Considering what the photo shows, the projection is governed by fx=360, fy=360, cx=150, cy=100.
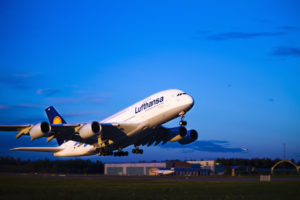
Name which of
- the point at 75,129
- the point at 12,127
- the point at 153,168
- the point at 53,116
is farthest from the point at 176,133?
the point at 153,168

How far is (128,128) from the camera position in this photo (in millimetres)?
42156

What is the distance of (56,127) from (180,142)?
18137mm

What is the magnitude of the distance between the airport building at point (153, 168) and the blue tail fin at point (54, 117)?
97.3 feet

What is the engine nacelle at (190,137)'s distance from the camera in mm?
51000

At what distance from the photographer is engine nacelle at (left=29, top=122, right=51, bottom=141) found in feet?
A: 129

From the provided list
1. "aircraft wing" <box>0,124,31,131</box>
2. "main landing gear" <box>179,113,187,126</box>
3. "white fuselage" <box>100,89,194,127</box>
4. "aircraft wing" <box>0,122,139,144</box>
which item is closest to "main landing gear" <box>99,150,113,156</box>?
"aircraft wing" <box>0,122,139,144</box>

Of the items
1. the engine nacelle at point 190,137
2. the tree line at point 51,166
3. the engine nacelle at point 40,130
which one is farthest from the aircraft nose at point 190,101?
the tree line at point 51,166

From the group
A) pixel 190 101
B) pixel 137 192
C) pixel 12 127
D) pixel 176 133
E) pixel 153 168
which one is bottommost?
pixel 153 168

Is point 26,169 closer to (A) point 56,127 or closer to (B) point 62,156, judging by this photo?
(B) point 62,156

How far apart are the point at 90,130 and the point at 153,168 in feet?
175

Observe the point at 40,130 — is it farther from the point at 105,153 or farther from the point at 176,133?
the point at 176,133

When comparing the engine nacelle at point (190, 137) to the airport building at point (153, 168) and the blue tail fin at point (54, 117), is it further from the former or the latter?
the airport building at point (153, 168)

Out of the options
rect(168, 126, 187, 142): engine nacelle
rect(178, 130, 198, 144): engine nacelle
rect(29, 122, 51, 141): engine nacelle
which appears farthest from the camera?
rect(178, 130, 198, 144): engine nacelle

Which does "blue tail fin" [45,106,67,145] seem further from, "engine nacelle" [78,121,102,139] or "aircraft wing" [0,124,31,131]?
"engine nacelle" [78,121,102,139]
